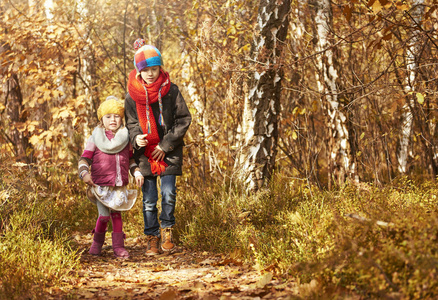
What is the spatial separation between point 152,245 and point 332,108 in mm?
2940

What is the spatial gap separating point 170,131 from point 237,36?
337 cm

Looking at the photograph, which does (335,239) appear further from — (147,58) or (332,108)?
(332,108)

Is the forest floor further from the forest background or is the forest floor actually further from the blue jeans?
the blue jeans

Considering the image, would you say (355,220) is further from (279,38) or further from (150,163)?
(279,38)

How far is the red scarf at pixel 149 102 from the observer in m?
4.25

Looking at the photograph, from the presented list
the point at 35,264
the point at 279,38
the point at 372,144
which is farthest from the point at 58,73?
the point at 372,144

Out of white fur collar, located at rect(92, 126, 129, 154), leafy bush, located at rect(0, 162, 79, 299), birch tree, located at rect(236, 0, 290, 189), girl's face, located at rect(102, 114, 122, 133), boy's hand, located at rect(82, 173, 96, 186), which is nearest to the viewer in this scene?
leafy bush, located at rect(0, 162, 79, 299)

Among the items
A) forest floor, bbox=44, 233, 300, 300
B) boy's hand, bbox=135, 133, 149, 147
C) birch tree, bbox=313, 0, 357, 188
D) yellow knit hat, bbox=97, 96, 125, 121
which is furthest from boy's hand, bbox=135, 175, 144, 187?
birch tree, bbox=313, 0, 357, 188

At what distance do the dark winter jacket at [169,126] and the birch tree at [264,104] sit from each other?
0.95m

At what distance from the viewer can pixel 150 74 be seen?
13.9 ft

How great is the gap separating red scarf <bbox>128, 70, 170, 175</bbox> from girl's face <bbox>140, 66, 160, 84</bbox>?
39 millimetres

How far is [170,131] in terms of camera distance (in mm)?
4344

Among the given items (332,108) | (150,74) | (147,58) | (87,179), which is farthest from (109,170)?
(332,108)

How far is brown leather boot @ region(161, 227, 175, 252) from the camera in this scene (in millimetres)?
4312
